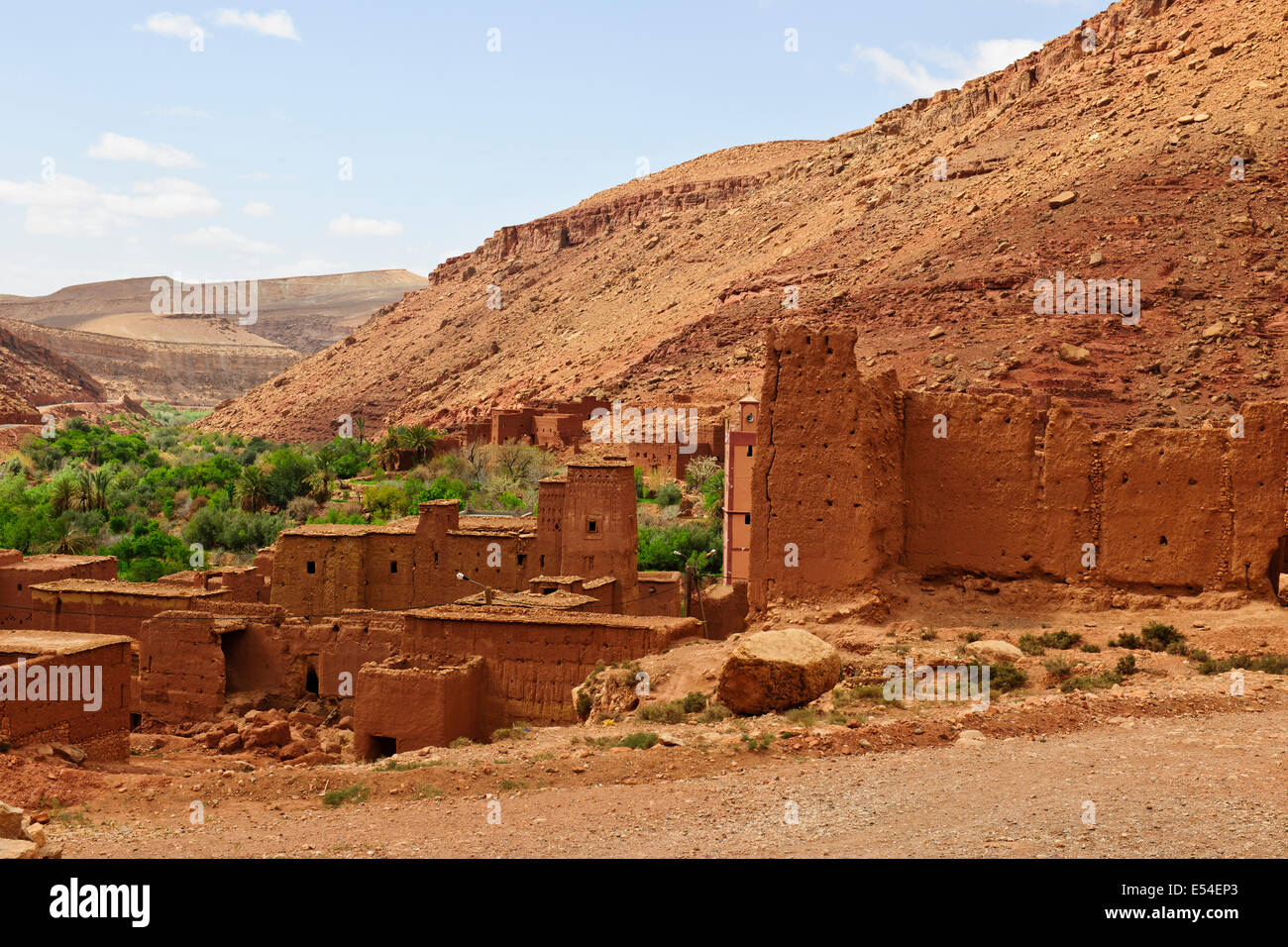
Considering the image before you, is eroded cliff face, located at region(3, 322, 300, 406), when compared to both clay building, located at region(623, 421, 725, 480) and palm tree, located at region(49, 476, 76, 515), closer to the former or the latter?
palm tree, located at region(49, 476, 76, 515)

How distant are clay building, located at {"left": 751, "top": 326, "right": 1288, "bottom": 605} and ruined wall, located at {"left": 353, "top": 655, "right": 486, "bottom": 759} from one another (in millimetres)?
4310

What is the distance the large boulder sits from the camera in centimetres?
1301

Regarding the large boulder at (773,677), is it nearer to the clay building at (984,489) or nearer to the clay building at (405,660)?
the clay building at (984,489)

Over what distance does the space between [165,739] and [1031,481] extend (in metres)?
13.5

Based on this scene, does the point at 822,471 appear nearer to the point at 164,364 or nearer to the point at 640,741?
the point at 640,741

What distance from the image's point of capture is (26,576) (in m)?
25.0

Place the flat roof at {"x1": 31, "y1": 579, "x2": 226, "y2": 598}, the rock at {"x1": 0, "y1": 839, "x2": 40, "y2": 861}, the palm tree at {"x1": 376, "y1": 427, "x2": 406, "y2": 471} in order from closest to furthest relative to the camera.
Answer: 1. the rock at {"x1": 0, "y1": 839, "x2": 40, "y2": 861}
2. the flat roof at {"x1": 31, "y1": 579, "x2": 226, "y2": 598}
3. the palm tree at {"x1": 376, "y1": 427, "x2": 406, "y2": 471}

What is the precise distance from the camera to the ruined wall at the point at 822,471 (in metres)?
15.3

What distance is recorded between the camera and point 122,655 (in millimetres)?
16266

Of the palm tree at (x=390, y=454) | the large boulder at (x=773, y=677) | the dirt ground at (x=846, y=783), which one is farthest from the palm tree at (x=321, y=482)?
the large boulder at (x=773, y=677)

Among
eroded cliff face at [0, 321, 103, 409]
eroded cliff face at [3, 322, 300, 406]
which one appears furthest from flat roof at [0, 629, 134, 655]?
eroded cliff face at [3, 322, 300, 406]

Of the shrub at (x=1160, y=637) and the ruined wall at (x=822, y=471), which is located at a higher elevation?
the ruined wall at (x=822, y=471)

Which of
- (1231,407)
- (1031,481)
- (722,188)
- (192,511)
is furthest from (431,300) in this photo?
(1031,481)

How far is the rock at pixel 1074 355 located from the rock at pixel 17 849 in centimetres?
3909
